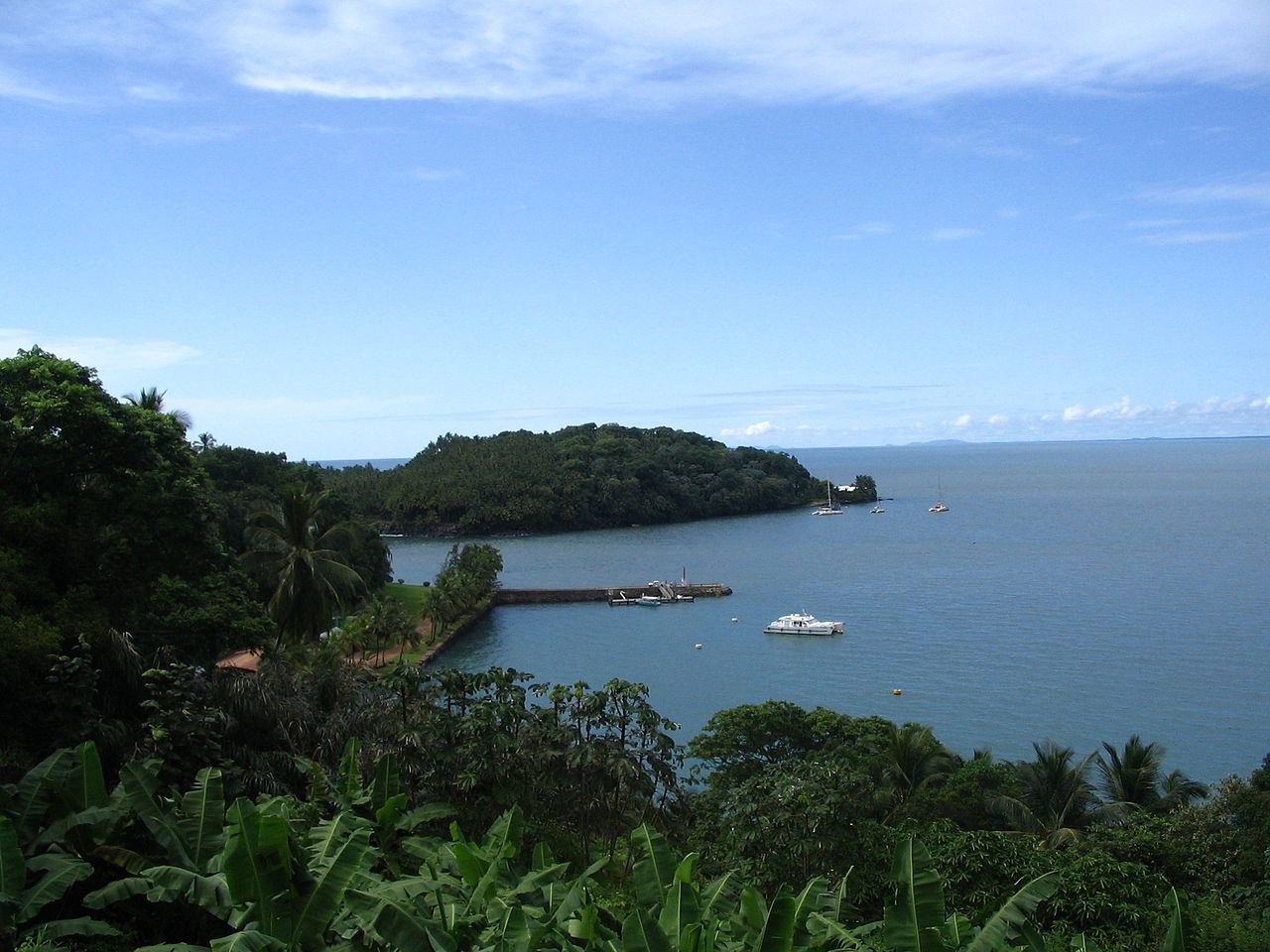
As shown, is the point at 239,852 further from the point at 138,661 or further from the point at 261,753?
the point at 138,661

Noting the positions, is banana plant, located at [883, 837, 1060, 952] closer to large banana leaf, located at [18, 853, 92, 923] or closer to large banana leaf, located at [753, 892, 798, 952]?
large banana leaf, located at [753, 892, 798, 952]

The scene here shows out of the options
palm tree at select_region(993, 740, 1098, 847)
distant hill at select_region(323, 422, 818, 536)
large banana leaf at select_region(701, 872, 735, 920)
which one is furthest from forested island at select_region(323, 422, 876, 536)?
large banana leaf at select_region(701, 872, 735, 920)

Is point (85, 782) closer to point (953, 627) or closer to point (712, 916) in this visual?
point (712, 916)

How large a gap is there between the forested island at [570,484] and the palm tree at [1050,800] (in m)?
69.0

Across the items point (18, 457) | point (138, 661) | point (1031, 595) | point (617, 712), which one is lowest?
point (1031, 595)

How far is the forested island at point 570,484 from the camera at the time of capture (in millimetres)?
84250

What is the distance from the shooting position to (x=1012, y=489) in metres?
129

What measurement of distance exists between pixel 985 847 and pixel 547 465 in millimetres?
83388

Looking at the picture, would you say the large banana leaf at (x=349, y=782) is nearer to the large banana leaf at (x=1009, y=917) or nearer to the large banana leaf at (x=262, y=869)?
the large banana leaf at (x=262, y=869)

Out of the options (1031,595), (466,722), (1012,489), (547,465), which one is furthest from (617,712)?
(1012,489)

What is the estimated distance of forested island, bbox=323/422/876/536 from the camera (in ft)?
276

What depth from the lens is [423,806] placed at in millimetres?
9305

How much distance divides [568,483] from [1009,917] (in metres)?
81.9

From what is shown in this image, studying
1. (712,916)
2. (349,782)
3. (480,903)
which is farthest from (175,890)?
(712,916)
